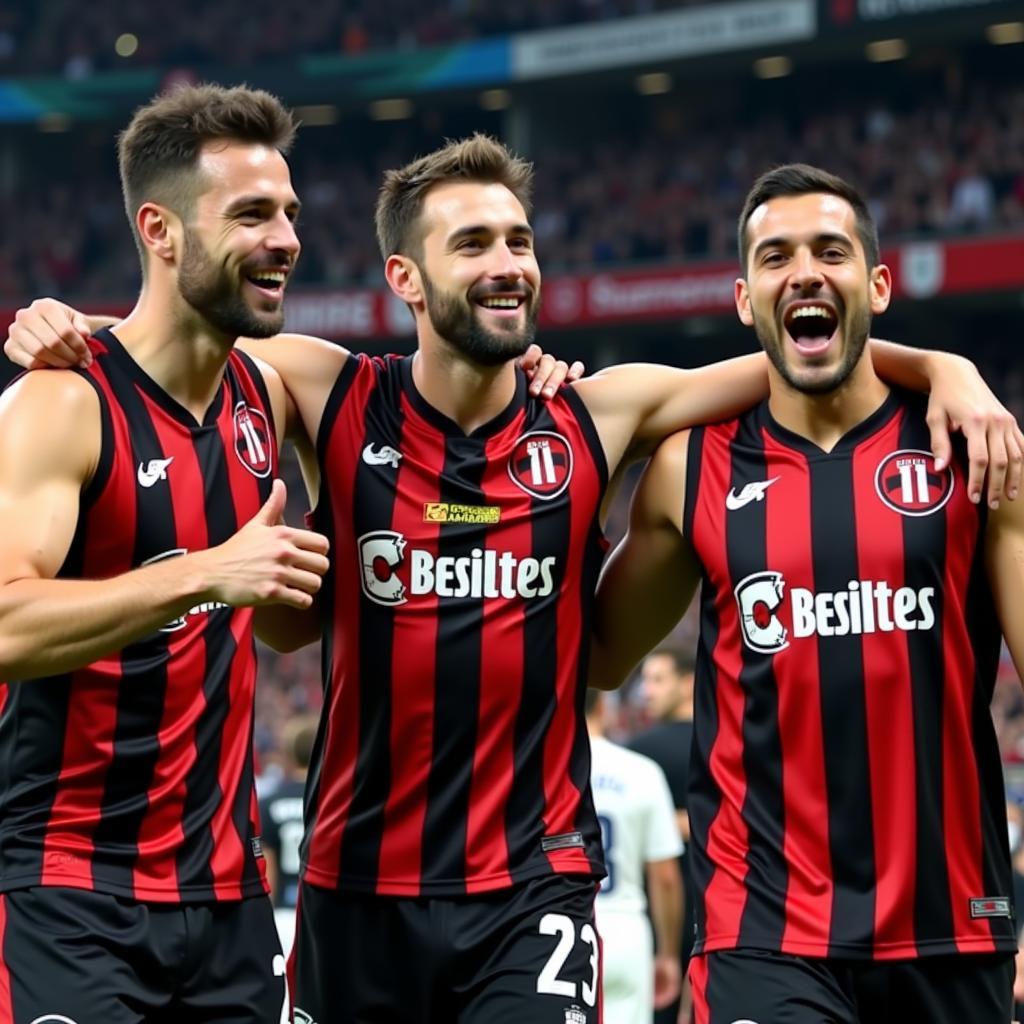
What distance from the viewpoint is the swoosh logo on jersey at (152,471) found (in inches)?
178

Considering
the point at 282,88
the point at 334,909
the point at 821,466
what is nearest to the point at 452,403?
the point at 821,466

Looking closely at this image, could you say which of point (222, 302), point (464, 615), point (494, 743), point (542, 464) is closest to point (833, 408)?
point (542, 464)

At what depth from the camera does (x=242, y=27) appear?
36.8 meters

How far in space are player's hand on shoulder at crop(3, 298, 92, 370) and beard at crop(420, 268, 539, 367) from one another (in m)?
0.98

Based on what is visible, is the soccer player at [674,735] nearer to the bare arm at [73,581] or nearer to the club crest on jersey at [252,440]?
the club crest on jersey at [252,440]

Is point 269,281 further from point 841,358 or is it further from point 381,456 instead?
point 841,358

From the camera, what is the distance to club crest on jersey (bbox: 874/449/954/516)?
4.79 meters

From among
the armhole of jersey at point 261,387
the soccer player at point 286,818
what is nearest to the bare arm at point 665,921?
the soccer player at point 286,818

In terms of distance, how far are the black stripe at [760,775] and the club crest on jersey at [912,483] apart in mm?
323

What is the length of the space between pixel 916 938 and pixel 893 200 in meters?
25.7

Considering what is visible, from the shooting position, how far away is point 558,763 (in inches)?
195

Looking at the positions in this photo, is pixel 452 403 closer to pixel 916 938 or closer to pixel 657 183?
pixel 916 938

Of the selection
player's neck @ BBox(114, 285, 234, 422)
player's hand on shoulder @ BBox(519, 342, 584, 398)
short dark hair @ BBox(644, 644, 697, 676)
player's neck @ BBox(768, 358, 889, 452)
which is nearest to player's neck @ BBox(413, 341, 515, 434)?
player's hand on shoulder @ BBox(519, 342, 584, 398)

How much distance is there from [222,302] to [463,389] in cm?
79
